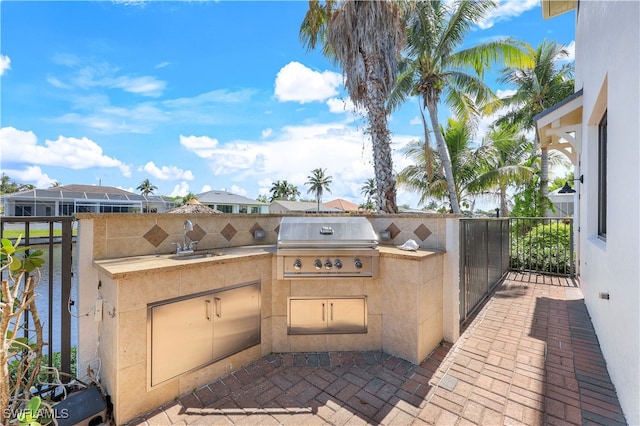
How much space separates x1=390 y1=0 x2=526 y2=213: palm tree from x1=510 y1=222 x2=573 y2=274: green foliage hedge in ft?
9.67

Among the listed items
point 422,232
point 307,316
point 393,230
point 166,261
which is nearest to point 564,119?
point 422,232

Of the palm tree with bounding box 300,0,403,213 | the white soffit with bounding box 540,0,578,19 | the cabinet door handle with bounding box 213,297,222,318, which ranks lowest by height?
the cabinet door handle with bounding box 213,297,222,318

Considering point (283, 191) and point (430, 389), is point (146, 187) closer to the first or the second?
point (283, 191)

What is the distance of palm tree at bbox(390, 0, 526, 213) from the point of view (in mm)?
8484

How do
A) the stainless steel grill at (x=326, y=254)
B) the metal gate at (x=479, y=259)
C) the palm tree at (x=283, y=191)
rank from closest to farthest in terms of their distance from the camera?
the stainless steel grill at (x=326, y=254)
the metal gate at (x=479, y=259)
the palm tree at (x=283, y=191)

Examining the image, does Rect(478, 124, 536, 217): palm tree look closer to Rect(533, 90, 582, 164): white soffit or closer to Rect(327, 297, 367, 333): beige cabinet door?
Rect(533, 90, 582, 164): white soffit

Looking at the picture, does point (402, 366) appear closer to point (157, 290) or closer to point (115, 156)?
point (157, 290)

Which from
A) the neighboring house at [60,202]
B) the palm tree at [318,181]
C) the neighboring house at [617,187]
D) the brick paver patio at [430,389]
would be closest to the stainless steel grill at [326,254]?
the brick paver patio at [430,389]

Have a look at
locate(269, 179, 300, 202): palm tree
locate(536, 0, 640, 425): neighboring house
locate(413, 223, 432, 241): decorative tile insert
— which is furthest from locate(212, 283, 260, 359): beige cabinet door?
locate(269, 179, 300, 202): palm tree

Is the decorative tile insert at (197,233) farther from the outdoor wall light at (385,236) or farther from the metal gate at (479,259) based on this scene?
the metal gate at (479,259)

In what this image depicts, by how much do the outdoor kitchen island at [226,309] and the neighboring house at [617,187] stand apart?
4.85 ft

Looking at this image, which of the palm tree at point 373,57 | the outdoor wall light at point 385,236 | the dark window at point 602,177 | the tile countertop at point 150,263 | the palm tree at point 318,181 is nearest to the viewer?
the tile countertop at point 150,263

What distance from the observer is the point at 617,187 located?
233cm

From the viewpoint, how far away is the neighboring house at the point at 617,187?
1933 millimetres
